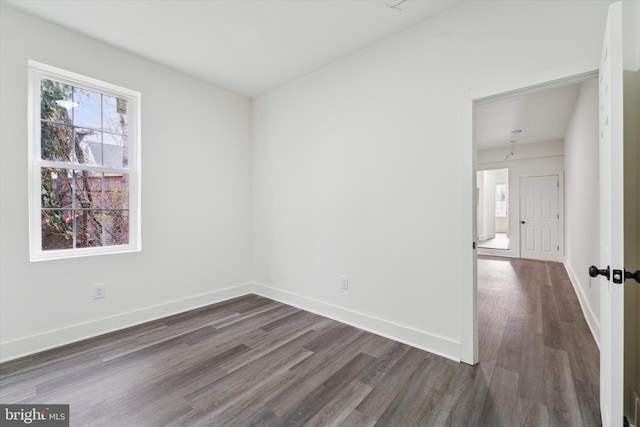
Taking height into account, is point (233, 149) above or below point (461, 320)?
above

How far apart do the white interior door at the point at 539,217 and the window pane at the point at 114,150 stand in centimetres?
785

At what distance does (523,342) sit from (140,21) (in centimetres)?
424

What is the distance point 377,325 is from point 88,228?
2.90 meters

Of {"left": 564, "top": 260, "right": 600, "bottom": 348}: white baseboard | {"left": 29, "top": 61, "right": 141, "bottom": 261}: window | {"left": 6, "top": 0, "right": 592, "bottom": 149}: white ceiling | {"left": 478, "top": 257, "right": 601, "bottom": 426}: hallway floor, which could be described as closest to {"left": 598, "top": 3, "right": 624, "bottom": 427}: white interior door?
{"left": 478, "top": 257, "right": 601, "bottom": 426}: hallway floor

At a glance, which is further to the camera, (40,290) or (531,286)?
(531,286)

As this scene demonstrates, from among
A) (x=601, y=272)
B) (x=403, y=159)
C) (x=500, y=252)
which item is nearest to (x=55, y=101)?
(x=403, y=159)

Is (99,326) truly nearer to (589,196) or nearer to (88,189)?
(88,189)

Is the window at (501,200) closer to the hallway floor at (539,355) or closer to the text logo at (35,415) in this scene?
the hallway floor at (539,355)

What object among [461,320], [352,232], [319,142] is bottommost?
[461,320]

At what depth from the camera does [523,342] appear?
2.48 m

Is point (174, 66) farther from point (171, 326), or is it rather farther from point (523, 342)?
point (523, 342)

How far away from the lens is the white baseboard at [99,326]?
2234mm

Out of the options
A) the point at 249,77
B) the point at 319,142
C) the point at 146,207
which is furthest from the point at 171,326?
the point at 249,77

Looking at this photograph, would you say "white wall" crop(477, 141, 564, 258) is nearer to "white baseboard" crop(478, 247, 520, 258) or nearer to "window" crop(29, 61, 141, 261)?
"white baseboard" crop(478, 247, 520, 258)
